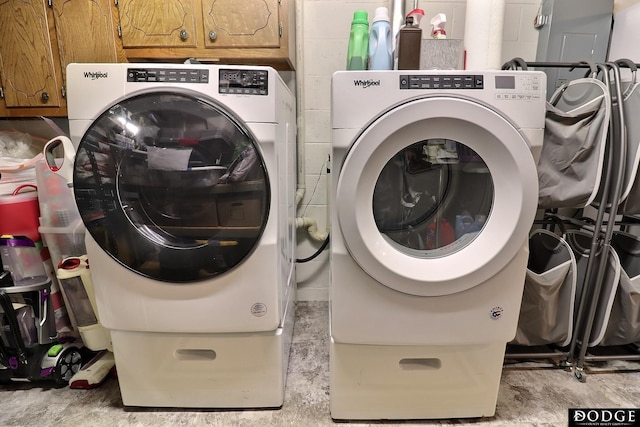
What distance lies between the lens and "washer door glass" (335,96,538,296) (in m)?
0.95

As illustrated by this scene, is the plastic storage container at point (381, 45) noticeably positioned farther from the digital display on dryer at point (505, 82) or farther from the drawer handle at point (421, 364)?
the drawer handle at point (421, 364)

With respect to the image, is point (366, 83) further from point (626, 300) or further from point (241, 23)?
point (626, 300)

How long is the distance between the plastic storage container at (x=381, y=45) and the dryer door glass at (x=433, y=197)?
372 millimetres

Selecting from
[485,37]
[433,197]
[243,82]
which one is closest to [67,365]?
[243,82]

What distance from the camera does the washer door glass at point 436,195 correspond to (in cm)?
95

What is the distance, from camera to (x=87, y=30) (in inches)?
61.2


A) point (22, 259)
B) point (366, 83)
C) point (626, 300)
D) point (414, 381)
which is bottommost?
point (414, 381)

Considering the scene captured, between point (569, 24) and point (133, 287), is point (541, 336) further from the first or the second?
point (133, 287)

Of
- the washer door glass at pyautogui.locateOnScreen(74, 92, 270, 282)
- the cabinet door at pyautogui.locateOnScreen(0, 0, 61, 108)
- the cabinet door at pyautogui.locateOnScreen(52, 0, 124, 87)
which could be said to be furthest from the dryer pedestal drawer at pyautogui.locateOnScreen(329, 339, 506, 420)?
the cabinet door at pyautogui.locateOnScreen(0, 0, 61, 108)

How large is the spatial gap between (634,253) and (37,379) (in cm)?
259

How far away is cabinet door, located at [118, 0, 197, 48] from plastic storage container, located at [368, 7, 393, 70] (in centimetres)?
85

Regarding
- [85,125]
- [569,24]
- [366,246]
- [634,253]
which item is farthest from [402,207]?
[569,24]

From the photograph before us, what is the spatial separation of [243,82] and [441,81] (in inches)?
23.3

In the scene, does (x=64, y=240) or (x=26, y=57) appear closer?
(x=64, y=240)
